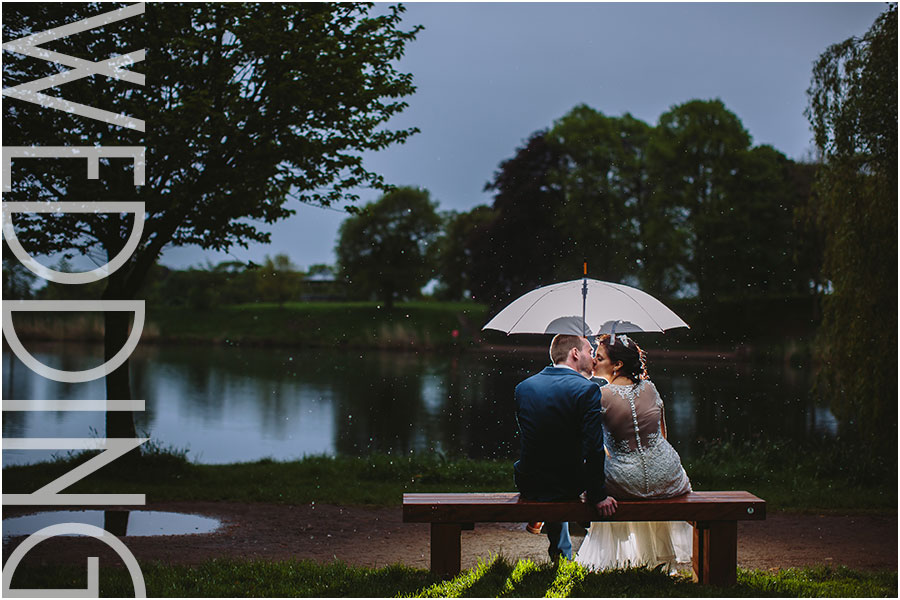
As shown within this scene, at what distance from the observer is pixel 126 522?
27.7 ft

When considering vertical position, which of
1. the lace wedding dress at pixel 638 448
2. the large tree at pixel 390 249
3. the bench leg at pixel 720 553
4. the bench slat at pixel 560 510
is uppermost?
the large tree at pixel 390 249

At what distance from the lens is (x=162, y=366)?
32.9 meters

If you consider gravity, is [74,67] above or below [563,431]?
above

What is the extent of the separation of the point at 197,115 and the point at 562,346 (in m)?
6.47

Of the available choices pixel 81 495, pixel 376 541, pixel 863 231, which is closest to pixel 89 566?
pixel 376 541

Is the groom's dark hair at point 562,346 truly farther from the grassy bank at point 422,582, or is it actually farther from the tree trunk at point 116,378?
the tree trunk at point 116,378

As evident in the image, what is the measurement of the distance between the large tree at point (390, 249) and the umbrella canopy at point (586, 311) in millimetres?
10513

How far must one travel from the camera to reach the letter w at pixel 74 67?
979 centimetres

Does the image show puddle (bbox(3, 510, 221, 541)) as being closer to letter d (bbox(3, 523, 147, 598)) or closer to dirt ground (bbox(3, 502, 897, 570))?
dirt ground (bbox(3, 502, 897, 570))

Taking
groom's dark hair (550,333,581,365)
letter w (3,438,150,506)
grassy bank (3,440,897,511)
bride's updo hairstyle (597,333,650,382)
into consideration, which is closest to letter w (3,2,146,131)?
letter w (3,438,150,506)

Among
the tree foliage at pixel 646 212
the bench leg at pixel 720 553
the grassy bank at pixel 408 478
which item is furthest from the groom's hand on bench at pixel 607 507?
the tree foliage at pixel 646 212

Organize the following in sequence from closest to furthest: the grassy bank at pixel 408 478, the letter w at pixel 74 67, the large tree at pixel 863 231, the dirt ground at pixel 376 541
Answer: the dirt ground at pixel 376 541 → the letter w at pixel 74 67 → the grassy bank at pixel 408 478 → the large tree at pixel 863 231

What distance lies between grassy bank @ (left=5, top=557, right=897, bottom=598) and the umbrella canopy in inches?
66.2

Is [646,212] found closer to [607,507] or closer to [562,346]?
[562,346]
